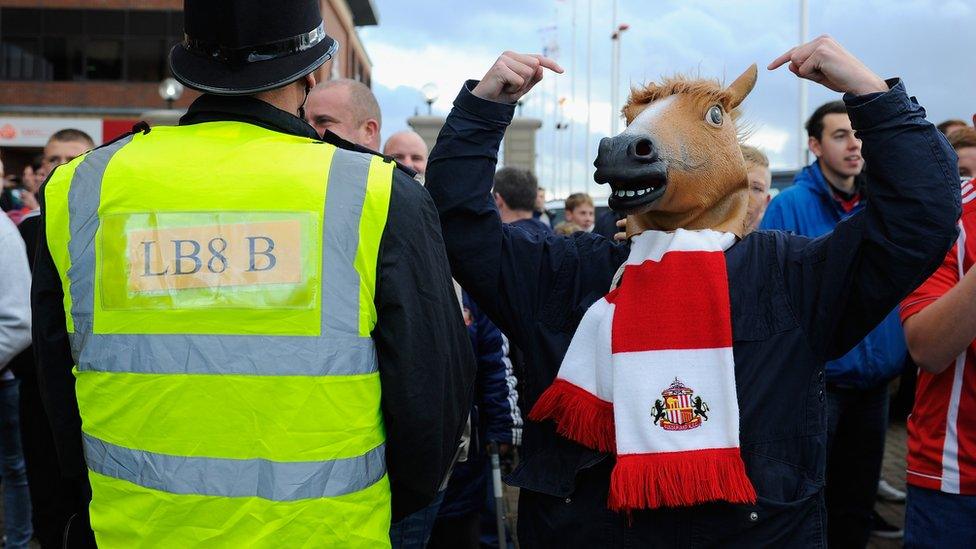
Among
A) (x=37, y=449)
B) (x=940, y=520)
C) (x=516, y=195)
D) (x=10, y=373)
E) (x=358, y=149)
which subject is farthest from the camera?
(x=516, y=195)

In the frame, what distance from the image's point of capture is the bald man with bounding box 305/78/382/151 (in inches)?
144

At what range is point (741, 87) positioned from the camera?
2277mm

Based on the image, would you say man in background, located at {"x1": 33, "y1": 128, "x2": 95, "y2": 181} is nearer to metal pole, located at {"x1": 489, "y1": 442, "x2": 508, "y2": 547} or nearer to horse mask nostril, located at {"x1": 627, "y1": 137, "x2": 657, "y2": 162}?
metal pole, located at {"x1": 489, "y1": 442, "x2": 508, "y2": 547}

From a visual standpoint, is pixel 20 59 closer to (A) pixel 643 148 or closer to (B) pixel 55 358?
(B) pixel 55 358

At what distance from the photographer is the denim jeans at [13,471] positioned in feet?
14.2

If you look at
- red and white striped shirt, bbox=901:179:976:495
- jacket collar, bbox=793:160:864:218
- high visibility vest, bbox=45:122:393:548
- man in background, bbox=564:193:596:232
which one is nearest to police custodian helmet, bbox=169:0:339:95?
high visibility vest, bbox=45:122:393:548

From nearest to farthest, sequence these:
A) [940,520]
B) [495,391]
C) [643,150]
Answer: [643,150] < [940,520] < [495,391]

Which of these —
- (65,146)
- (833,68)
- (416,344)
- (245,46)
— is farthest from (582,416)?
(65,146)

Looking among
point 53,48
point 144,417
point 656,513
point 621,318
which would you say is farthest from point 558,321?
point 53,48

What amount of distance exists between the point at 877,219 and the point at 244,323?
4.42 feet

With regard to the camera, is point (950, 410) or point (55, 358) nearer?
point (55, 358)

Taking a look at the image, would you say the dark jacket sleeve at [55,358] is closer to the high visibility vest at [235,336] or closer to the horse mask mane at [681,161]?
the high visibility vest at [235,336]

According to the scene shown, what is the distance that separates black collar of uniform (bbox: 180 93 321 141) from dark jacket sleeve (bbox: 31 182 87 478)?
363 millimetres

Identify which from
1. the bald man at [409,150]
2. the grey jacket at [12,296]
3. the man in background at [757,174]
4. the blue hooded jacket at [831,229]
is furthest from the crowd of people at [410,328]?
the bald man at [409,150]
